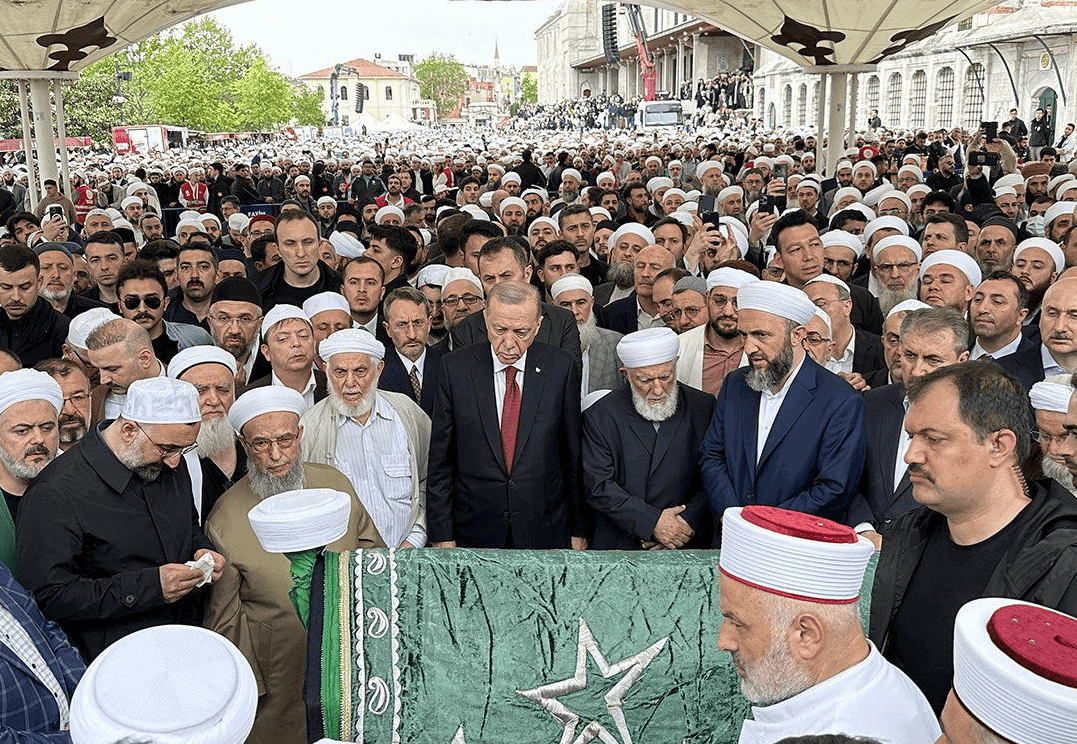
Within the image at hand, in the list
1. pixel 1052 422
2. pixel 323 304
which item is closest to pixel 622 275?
pixel 323 304

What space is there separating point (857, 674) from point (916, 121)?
1469 inches

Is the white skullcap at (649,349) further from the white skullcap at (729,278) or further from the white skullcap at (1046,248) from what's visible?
the white skullcap at (1046,248)

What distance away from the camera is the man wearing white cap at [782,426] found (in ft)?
11.5

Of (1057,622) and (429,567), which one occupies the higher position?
(1057,622)

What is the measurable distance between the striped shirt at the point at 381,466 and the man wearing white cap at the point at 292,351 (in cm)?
45

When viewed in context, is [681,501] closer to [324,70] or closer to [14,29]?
[14,29]

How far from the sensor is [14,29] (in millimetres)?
11211

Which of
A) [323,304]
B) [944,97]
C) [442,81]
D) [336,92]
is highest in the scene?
[442,81]

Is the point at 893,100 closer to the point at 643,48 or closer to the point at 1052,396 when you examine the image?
the point at 643,48

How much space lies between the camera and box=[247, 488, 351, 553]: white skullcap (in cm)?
238

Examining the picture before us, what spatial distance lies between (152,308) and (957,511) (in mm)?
4073

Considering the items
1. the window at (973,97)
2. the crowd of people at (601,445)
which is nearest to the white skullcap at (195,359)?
the crowd of people at (601,445)

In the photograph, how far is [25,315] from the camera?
217 inches

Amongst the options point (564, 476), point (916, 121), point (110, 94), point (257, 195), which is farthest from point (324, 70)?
point (564, 476)
